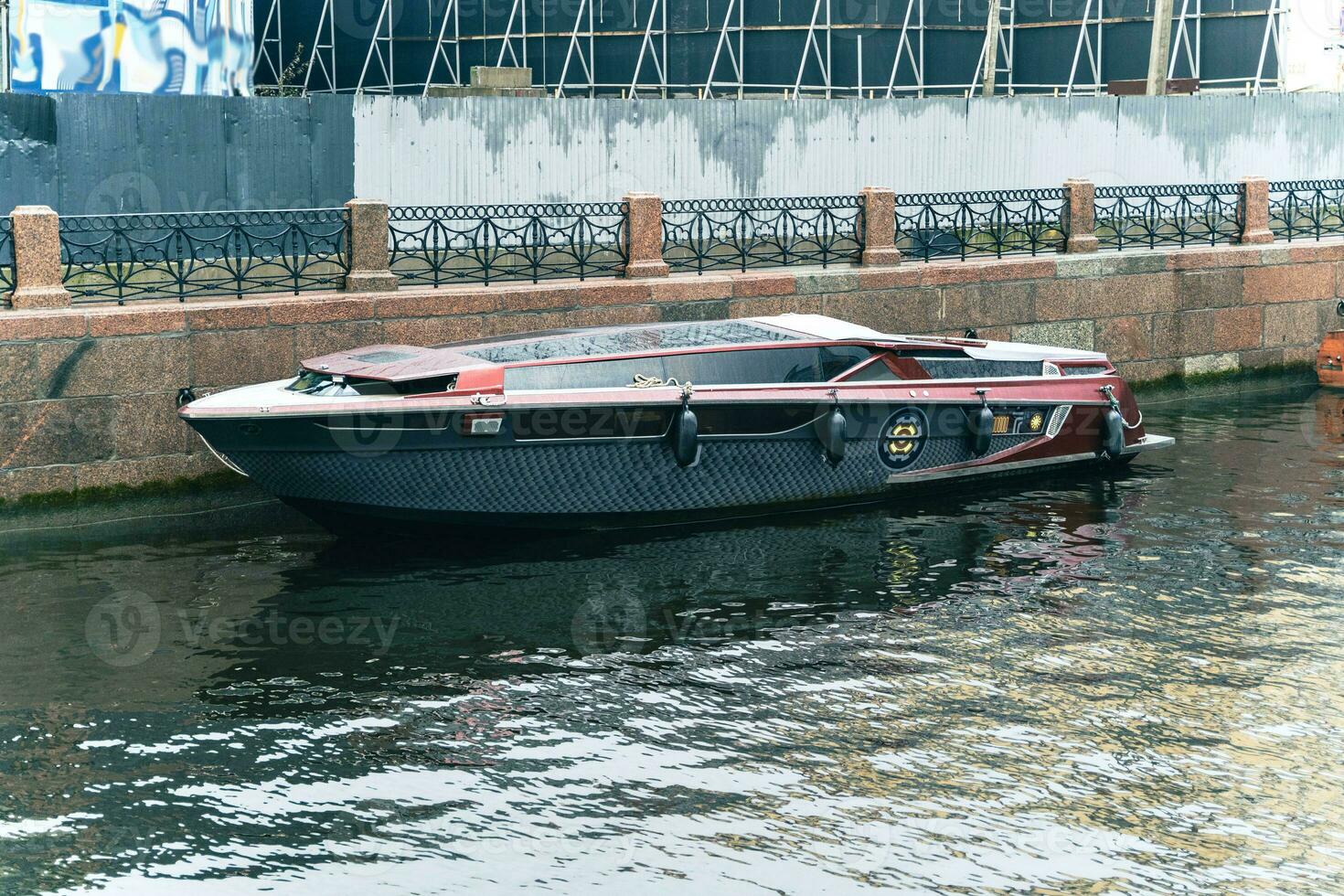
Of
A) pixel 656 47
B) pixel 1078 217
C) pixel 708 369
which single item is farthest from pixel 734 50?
pixel 708 369

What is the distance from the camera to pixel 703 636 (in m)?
10.9

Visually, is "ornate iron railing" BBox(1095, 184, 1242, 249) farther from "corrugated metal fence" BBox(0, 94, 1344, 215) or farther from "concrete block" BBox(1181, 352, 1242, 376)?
"corrugated metal fence" BBox(0, 94, 1344, 215)

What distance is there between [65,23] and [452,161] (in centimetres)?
580

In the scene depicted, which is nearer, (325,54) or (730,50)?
(730,50)

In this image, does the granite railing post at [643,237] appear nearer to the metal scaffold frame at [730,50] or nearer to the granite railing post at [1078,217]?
the granite railing post at [1078,217]

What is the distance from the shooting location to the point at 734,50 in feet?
131

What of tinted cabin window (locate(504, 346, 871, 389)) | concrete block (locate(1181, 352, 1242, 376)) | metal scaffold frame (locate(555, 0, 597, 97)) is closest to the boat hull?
tinted cabin window (locate(504, 346, 871, 389))

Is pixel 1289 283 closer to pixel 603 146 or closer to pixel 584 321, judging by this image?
pixel 603 146

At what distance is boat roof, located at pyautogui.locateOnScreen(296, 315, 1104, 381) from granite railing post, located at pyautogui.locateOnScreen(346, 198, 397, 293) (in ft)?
6.83

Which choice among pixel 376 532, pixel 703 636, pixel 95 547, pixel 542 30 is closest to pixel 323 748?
pixel 703 636

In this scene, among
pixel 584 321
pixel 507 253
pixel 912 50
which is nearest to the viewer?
pixel 584 321

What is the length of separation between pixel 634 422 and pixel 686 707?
3.94m

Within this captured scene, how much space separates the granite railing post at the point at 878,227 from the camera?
62.0ft

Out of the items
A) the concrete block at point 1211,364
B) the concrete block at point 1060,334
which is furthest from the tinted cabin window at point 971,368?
the concrete block at point 1211,364
